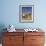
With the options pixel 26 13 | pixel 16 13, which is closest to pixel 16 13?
pixel 16 13

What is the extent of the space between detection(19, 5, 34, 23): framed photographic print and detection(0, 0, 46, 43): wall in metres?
0.10

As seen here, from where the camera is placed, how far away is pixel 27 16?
4289 mm

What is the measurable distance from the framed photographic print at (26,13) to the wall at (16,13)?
10cm

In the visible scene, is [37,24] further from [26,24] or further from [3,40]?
[3,40]

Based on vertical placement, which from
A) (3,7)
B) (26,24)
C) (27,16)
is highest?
(3,7)

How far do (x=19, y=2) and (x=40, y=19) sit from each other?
2.87 ft

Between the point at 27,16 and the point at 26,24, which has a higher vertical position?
the point at 27,16

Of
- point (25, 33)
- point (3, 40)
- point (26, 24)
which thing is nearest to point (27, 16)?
Result: point (26, 24)

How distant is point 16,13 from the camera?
14.0 ft

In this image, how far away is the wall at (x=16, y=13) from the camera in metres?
4.25

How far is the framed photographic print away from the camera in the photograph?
14.0 ft

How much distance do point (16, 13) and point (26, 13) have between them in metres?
0.32

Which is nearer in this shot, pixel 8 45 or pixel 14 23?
pixel 8 45

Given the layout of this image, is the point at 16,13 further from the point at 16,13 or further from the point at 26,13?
the point at 26,13
